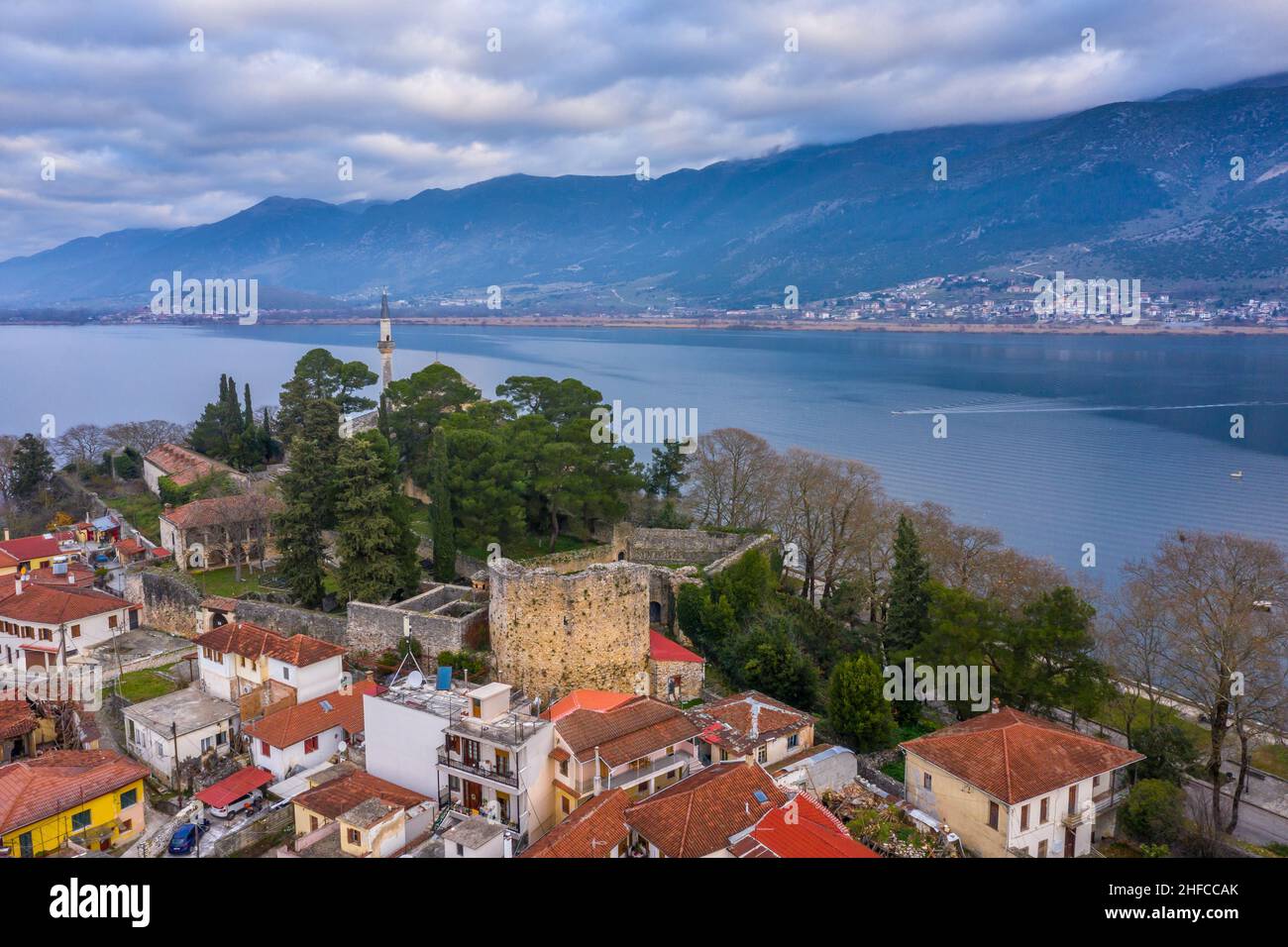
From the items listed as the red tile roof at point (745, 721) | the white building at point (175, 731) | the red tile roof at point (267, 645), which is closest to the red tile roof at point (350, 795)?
the white building at point (175, 731)

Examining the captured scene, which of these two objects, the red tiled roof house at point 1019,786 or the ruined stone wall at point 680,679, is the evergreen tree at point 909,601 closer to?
the red tiled roof house at point 1019,786

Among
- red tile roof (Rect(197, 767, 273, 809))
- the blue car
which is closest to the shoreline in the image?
red tile roof (Rect(197, 767, 273, 809))

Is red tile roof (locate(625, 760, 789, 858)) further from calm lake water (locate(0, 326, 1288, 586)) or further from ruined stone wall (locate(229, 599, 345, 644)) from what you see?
calm lake water (locate(0, 326, 1288, 586))

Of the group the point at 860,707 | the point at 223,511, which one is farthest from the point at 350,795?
the point at 223,511

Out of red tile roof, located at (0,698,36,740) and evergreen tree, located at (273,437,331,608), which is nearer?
red tile roof, located at (0,698,36,740)

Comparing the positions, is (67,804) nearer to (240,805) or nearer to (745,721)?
(240,805)
